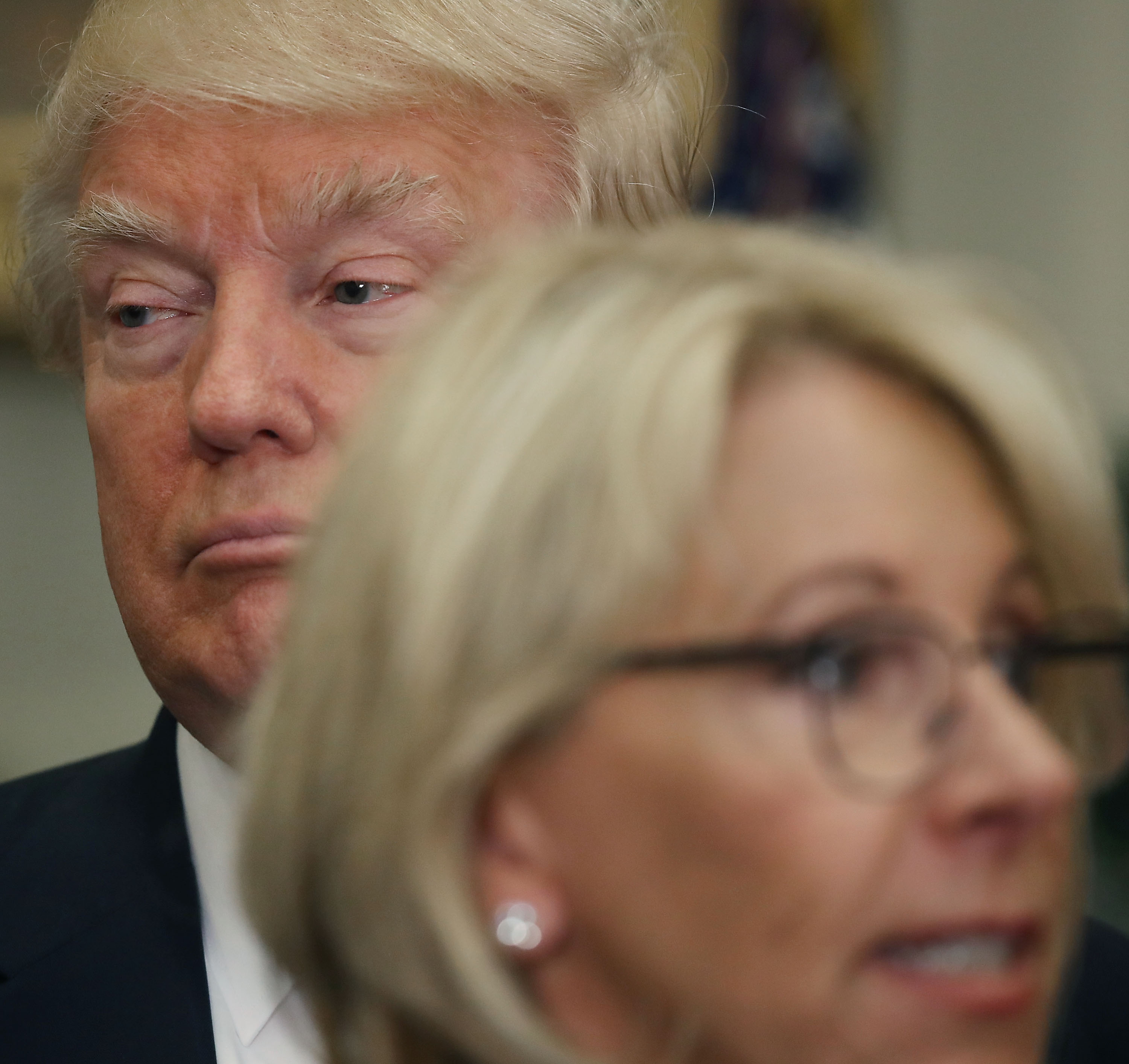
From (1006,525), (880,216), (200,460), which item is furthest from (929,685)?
(880,216)

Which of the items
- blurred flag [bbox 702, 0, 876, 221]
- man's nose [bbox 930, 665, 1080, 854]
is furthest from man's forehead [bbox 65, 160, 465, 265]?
blurred flag [bbox 702, 0, 876, 221]

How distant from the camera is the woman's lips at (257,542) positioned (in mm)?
1155

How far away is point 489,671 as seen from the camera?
65cm

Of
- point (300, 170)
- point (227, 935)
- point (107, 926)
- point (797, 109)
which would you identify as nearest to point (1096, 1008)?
point (227, 935)

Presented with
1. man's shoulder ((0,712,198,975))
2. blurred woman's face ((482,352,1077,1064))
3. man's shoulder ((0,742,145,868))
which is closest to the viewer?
blurred woman's face ((482,352,1077,1064))

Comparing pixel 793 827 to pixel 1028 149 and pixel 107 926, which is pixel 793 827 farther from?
pixel 1028 149

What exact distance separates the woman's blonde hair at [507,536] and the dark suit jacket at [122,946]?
492mm

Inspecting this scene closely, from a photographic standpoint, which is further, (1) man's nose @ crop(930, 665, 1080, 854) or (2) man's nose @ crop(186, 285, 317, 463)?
(2) man's nose @ crop(186, 285, 317, 463)

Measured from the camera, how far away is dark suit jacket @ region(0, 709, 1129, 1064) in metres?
1.15

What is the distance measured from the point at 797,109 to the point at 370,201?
2.26 meters

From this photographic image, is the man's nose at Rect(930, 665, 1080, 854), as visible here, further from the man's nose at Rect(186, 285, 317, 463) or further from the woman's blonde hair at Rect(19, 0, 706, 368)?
the woman's blonde hair at Rect(19, 0, 706, 368)

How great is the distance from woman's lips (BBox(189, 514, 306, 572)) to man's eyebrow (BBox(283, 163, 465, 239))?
261 millimetres

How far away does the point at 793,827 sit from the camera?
0.62 meters

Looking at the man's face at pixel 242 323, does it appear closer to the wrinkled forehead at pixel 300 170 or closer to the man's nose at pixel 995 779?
the wrinkled forehead at pixel 300 170
